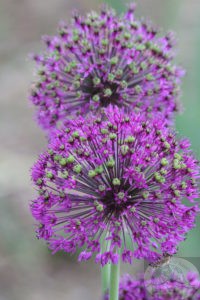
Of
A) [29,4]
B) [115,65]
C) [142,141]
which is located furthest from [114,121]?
[29,4]

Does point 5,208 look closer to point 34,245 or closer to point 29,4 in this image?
point 34,245

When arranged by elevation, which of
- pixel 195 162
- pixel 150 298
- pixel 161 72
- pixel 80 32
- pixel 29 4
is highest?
pixel 29 4

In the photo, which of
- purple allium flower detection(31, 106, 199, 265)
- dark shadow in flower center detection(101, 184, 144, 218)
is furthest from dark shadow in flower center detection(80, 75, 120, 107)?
dark shadow in flower center detection(101, 184, 144, 218)

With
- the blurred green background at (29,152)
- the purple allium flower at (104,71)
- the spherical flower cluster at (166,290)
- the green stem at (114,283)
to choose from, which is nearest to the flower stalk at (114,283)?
the green stem at (114,283)

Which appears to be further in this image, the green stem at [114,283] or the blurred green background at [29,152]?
the blurred green background at [29,152]

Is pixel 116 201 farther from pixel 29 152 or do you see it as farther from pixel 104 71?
pixel 29 152

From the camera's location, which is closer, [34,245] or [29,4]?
[34,245]

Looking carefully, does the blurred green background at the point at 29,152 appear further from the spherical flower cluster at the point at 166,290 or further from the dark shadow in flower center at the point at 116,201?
the dark shadow in flower center at the point at 116,201

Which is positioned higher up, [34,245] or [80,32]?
[80,32]
